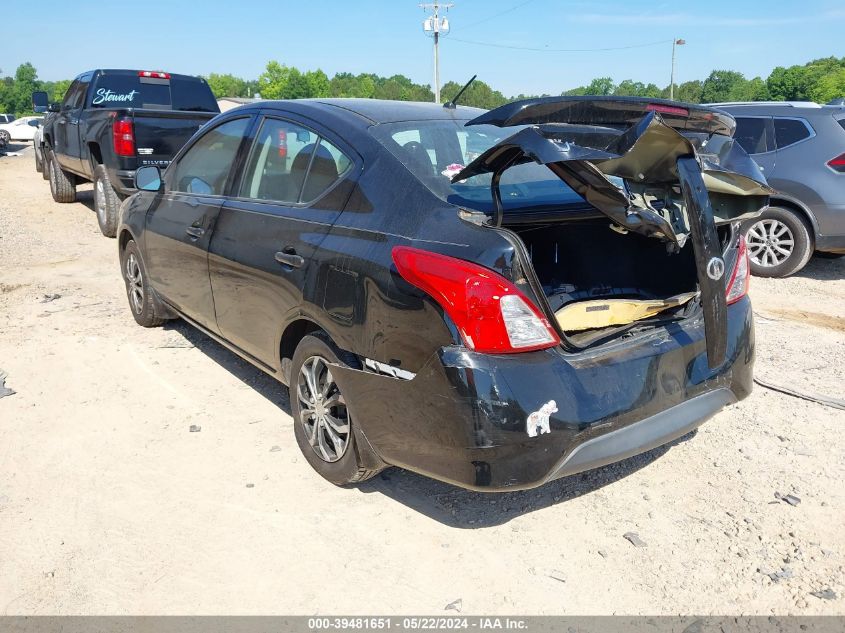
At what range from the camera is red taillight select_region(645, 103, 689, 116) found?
2.64m

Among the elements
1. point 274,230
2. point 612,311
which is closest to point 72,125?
point 274,230

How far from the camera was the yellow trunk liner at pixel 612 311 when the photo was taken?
3.14 meters

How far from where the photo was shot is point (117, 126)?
8719 millimetres

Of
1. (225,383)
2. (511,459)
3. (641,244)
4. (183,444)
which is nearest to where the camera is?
(511,459)

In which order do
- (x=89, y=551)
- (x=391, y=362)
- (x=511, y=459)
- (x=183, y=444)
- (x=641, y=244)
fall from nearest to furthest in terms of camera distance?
1. (x=511, y=459)
2. (x=391, y=362)
3. (x=89, y=551)
4. (x=641, y=244)
5. (x=183, y=444)

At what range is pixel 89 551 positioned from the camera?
9.69ft

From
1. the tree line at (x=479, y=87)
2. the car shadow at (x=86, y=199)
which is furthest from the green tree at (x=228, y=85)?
the car shadow at (x=86, y=199)

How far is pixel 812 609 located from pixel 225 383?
11.5 ft

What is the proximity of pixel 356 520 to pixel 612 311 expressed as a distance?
1.48m

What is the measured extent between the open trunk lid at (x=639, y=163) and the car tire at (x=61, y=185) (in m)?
11.8

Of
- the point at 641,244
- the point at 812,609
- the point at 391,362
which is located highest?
the point at 641,244

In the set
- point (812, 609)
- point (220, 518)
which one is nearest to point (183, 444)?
point (220, 518)

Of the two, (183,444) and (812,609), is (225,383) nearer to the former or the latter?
(183,444)

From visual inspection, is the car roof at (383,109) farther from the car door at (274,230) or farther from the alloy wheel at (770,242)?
the alloy wheel at (770,242)
